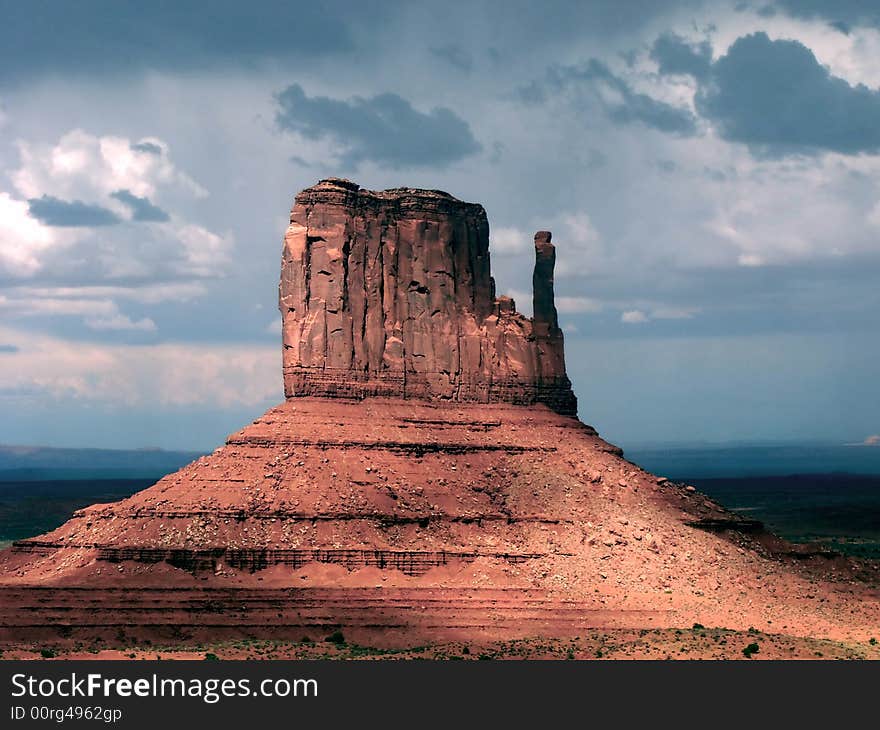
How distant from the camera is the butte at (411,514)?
114562 mm

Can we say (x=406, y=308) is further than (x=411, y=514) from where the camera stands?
Yes

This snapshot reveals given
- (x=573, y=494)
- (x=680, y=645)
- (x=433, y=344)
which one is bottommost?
(x=680, y=645)

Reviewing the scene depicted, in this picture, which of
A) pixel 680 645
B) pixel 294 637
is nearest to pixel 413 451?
pixel 294 637

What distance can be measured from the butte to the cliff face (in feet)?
0.42

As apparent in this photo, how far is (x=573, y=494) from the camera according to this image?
12681 cm

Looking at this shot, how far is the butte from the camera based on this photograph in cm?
11456

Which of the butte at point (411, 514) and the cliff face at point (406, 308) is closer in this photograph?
the butte at point (411, 514)

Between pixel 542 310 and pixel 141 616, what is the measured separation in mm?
36545

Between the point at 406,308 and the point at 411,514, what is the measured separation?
16.2 meters

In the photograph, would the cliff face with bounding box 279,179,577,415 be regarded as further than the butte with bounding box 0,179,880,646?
Yes

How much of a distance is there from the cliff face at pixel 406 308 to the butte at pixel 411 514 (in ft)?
0.42

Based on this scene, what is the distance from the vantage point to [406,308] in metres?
133

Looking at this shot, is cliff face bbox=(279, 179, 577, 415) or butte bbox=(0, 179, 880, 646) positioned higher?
cliff face bbox=(279, 179, 577, 415)

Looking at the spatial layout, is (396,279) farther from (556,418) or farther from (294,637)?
(294,637)
